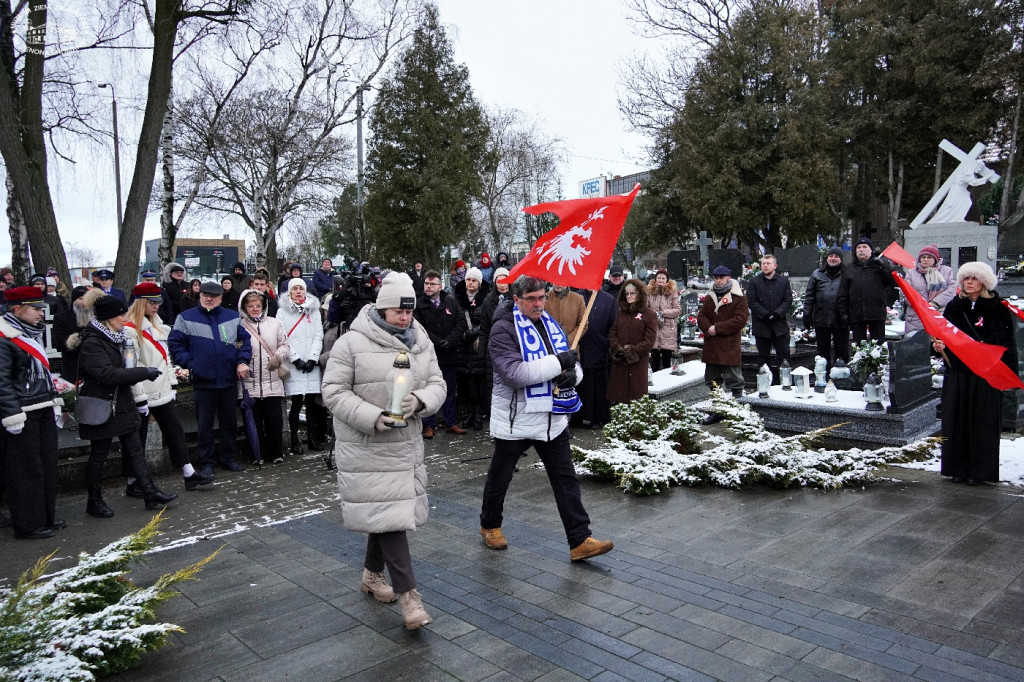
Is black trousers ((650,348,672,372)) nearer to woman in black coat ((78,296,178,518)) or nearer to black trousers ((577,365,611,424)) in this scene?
black trousers ((577,365,611,424))

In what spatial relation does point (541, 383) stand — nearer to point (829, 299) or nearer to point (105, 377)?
point (105, 377)

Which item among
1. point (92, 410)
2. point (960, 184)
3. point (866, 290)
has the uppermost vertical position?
point (960, 184)

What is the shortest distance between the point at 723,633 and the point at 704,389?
731cm

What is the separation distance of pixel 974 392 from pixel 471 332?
5.43 meters

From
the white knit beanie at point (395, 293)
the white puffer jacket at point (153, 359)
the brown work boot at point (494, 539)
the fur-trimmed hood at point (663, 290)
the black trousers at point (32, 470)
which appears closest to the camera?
the white knit beanie at point (395, 293)

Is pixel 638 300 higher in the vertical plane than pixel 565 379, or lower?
higher

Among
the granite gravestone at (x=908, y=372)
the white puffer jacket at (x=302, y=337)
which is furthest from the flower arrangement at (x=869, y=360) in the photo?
the white puffer jacket at (x=302, y=337)

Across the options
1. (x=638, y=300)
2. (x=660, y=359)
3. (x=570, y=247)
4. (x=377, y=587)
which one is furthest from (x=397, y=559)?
(x=660, y=359)

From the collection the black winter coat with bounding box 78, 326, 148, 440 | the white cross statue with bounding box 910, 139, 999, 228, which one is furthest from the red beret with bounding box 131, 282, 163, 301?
the white cross statue with bounding box 910, 139, 999, 228

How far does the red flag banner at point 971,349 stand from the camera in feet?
20.7

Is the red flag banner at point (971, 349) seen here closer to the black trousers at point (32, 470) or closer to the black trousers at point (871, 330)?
the black trousers at point (871, 330)

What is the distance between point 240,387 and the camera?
28.2 ft

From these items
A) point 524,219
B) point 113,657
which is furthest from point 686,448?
point 524,219

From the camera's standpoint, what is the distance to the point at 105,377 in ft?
20.8
